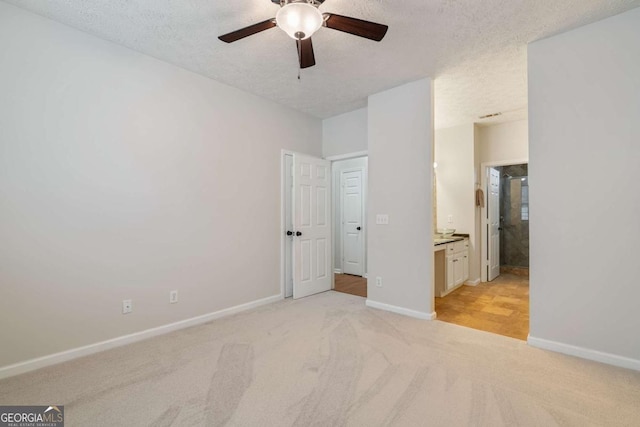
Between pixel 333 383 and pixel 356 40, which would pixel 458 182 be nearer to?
pixel 356 40

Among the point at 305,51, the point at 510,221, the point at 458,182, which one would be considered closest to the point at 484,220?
the point at 458,182

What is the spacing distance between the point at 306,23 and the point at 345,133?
273cm

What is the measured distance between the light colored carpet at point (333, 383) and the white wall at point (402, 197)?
65 cm

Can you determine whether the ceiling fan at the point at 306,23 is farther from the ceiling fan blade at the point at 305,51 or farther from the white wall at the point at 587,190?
the white wall at the point at 587,190

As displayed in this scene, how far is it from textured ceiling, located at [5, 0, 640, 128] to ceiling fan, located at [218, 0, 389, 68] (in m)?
0.31

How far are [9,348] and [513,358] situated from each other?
3.98 meters

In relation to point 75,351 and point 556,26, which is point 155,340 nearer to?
point 75,351

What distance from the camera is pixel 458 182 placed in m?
5.16

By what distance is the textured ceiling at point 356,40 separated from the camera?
7.18ft

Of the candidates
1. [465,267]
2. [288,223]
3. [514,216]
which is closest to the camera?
[288,223]

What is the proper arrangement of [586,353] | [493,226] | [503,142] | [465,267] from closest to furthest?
[586,353] → [465,267] → [503,142] → [493,226]

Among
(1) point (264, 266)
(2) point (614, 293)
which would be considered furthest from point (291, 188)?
(2) point (614, 293)

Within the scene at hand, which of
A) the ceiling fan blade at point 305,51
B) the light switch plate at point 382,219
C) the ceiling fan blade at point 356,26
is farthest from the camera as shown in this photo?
the light switch plate at point 382,219

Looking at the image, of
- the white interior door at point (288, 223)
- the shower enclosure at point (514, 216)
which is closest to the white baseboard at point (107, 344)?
the white interior door at point (288, 223)
